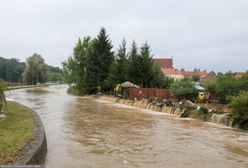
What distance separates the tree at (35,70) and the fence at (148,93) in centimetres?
6560

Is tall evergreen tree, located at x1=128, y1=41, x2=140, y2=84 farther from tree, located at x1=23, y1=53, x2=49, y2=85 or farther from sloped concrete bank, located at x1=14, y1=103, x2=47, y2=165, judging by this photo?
tree, located at x1=23, y1=53, x2=49, y2=85

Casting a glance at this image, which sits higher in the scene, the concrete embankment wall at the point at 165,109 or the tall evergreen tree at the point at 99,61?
the tall evergreen tree at the point at 99,61

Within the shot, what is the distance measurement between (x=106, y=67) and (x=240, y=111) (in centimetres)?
3345

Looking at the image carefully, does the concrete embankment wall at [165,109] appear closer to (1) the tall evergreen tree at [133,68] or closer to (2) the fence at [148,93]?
(2) the fence at [148,93]

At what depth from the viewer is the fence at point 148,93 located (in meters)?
33.0

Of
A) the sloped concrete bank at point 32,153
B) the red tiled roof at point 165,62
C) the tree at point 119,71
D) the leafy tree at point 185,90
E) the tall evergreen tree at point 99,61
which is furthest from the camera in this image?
the red tiled roof at point 165,62

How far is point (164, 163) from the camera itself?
411 inches

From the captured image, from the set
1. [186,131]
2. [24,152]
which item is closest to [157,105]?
[186,131]

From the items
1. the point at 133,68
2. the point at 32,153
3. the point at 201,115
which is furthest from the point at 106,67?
the point at 32,153

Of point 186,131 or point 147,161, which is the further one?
point 186,131

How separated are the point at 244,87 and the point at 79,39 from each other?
130 ft

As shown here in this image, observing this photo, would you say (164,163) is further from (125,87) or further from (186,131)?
(125,87)

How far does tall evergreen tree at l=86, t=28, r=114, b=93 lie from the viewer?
50219mm

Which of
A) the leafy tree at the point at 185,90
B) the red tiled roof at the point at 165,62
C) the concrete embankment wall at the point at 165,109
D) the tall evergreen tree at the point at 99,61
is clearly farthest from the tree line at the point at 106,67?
the red tiled roof at the point at 165,62
